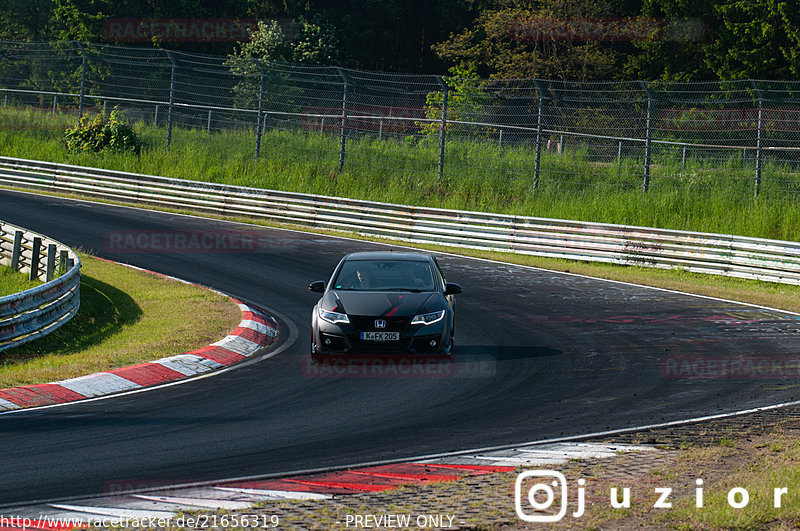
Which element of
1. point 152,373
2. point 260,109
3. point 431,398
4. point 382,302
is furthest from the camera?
point 260,109

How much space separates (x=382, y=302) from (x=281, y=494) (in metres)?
5.35

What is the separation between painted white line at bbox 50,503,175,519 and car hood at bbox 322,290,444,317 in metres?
5.64

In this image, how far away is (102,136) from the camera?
33.4 meters

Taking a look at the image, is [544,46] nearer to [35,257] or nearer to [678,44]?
[678,44]

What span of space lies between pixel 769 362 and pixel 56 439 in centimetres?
880

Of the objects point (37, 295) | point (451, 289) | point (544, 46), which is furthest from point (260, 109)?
point (544, 46)

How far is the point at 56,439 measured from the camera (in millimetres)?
8406

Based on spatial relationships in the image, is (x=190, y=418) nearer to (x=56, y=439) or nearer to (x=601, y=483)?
(x=56, y=439)

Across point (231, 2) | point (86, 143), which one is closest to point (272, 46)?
point (231, 2)

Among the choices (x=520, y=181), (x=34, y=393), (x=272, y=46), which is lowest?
(x=34, y=393)

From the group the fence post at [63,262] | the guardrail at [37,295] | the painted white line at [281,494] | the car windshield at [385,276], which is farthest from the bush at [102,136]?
the painted white line at [281,494]
